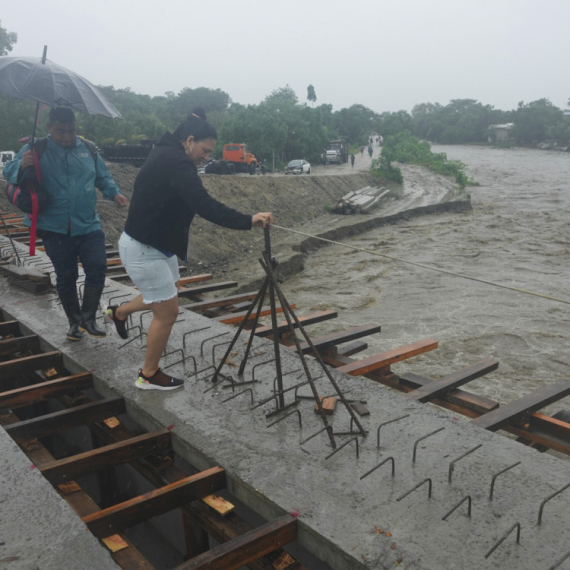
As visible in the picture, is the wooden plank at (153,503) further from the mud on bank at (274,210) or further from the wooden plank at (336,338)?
the mud on bank at (274,210)

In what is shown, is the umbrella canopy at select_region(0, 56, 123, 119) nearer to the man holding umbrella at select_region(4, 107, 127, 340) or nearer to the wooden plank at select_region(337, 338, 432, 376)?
the man holding umbrella at select_region(4, 107, 127, 340)

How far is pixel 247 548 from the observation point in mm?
2314

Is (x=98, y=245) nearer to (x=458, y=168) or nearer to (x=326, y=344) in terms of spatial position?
(x=326, y=344)

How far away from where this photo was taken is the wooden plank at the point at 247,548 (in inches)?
88.0

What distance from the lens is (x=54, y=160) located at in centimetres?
445

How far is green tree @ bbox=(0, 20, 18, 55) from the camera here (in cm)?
3672

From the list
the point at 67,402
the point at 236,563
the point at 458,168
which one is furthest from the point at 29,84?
the point at 458,168

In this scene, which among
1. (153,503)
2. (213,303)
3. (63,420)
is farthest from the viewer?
(213,303)

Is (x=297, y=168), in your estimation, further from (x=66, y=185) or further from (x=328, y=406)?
(x=328, y=406)

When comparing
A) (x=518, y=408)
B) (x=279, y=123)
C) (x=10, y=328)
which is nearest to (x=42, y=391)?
(x=10, y=328)

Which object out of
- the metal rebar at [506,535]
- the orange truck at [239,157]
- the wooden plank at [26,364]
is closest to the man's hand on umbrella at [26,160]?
the wooden plank at [26,364]

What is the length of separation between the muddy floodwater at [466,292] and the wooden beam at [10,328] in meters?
5.56

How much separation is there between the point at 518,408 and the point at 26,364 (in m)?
3.71

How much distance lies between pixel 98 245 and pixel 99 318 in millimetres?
929
